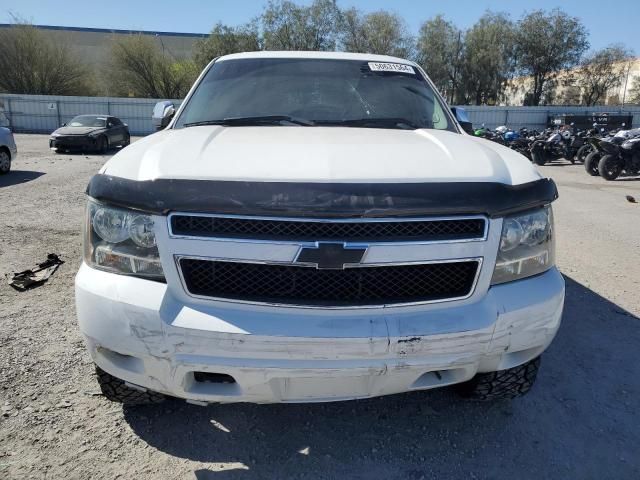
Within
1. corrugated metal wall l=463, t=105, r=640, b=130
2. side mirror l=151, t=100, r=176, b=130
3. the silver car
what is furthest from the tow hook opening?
corrugated metal wall l=463, t=105, r=640, b=130

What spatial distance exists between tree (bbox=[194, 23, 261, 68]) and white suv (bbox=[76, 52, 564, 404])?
44.1 m

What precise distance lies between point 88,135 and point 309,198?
692 inches

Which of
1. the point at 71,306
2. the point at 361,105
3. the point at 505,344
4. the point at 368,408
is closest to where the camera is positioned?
the point at 505,344

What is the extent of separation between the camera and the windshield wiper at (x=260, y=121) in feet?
9.50

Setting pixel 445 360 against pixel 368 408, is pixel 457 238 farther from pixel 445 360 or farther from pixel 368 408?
pixel 368 408

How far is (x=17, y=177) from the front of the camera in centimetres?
1069

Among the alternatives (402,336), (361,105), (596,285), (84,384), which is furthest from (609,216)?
(84,384)

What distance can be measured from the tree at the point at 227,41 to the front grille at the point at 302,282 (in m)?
44.2

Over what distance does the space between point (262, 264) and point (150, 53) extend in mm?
44794

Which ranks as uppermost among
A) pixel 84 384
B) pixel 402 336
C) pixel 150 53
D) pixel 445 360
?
pixel 150 53

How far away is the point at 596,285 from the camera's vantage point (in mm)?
4496

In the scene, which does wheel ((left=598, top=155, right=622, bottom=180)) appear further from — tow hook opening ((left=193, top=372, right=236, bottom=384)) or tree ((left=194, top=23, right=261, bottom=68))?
tree ((left=194, top=23, right=261, bottom=68))

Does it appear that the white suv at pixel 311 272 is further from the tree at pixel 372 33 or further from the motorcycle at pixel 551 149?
the tree at pixel 372 33

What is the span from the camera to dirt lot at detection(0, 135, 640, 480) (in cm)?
214
